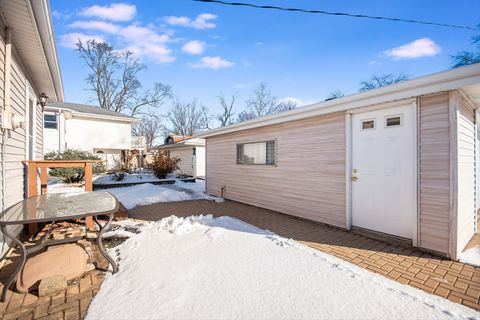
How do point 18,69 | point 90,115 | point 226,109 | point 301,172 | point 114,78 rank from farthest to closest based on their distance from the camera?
point 226,109 → point 114,78 → point 90,115 → point 301,172 → point 18,69

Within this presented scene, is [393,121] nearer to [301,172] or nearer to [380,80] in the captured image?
[301,172]

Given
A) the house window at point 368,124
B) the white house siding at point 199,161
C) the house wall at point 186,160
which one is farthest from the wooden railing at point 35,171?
the house wall at point 186,160

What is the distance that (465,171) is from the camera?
344 centimetres

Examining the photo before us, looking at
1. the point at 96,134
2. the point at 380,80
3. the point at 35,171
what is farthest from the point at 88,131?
the point at 380,80

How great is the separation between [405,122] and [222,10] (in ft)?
16.6

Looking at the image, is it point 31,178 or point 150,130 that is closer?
point 31,178

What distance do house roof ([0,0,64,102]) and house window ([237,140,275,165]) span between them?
4.75 metres

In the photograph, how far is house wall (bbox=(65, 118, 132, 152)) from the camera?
16.5 m

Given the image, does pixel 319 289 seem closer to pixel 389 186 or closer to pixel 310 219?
pixel 389 186

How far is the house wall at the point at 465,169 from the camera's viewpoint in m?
3.16

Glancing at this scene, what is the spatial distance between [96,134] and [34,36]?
16.1 meters

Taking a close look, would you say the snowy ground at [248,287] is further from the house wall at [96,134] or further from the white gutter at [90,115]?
the house wall at [96,134]

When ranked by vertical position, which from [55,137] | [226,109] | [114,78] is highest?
[114,78]

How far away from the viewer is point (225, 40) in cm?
926
